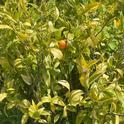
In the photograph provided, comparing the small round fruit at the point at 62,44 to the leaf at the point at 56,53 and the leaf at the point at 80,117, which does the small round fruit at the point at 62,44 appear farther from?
the leaf at the point at 80,117

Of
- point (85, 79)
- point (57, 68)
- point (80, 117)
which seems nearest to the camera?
point (85, 79)

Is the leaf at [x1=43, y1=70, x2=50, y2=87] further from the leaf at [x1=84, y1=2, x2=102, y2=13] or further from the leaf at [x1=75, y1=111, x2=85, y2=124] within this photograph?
the leaf at [x1=84, y1=2, x2=102, y2=13]

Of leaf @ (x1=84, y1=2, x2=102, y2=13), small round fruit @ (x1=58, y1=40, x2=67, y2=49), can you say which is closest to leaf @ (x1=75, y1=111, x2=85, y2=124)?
small round fruit @ (x1=58, y1=40, x2=67, y2=49)

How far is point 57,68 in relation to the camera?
93.9 inches

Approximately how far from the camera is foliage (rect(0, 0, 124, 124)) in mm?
2209

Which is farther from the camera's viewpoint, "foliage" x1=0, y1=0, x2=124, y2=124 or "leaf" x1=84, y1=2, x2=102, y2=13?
"leaf" x1=84, y1=2, x2=102, y2=13

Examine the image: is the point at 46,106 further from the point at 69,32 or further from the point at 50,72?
the point at 69,32

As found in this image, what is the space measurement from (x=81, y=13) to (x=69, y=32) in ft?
0.44

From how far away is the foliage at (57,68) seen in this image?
7.25 feet

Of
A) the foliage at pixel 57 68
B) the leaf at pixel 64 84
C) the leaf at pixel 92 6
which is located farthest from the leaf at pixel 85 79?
the leaf at pixel 92 6

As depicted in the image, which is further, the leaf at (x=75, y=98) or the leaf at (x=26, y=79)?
the leaf at (x=26, y=79)

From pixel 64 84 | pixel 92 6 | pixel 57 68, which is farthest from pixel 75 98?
pixel 92 6

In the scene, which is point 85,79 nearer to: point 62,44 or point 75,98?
point 75,98

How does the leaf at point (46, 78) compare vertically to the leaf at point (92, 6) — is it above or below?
below
